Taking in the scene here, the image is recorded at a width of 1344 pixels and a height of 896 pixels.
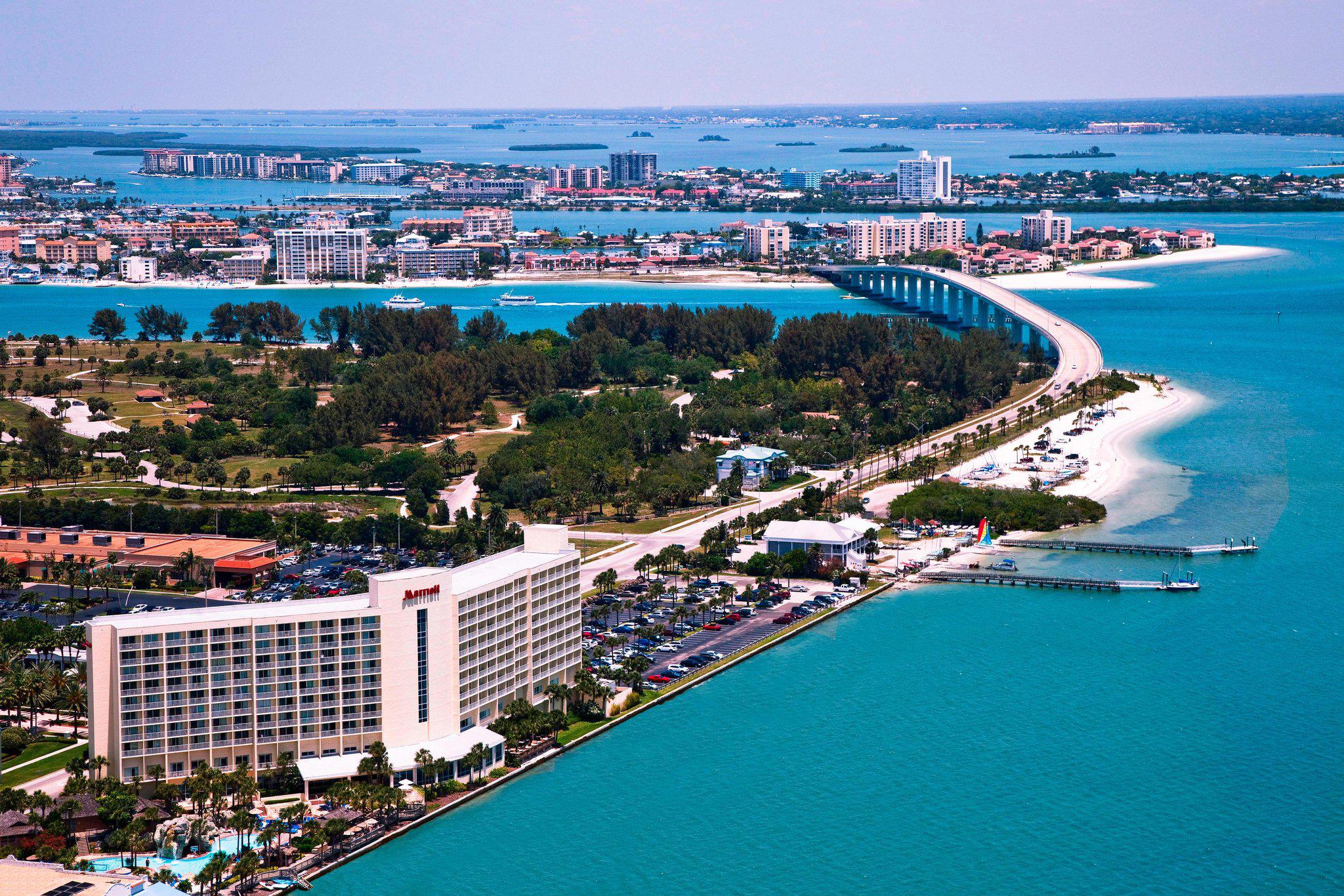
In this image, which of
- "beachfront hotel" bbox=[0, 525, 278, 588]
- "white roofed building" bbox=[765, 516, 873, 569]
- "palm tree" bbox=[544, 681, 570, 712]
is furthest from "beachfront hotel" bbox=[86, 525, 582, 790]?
"white roofed building" bbox=[765, 516, 873, 569]

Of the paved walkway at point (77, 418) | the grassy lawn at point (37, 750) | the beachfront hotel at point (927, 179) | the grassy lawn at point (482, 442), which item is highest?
the beachfront hotel at point (927, 179)

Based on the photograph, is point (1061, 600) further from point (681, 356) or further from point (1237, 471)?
point (681, 356)

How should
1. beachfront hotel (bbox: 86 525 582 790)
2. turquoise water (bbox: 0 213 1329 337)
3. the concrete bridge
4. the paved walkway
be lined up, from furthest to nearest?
1. turquoise water (bbox: 0 213 1329 337)
2. the concrete bridge
3. the paved walkway
4. beachfront hotel (bbox: 86 525 582 790)

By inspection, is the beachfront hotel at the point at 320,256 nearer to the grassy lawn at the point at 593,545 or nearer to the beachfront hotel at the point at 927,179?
the beachfront hotel at the point at 927,179

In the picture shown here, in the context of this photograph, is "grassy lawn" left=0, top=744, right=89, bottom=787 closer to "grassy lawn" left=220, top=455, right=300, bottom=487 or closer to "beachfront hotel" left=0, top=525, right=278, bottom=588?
"beachfront hotel" left=0, top=525, right=278, bottom=588

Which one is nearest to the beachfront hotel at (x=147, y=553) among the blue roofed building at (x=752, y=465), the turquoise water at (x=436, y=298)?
the blue roofed building at (x=752, y=465)

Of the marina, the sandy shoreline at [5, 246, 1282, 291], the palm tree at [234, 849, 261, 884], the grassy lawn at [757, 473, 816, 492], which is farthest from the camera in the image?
the sandy shoreline at [5, 246, 1282, 291]

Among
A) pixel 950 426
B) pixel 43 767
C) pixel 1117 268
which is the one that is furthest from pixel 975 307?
pixel 43 767
